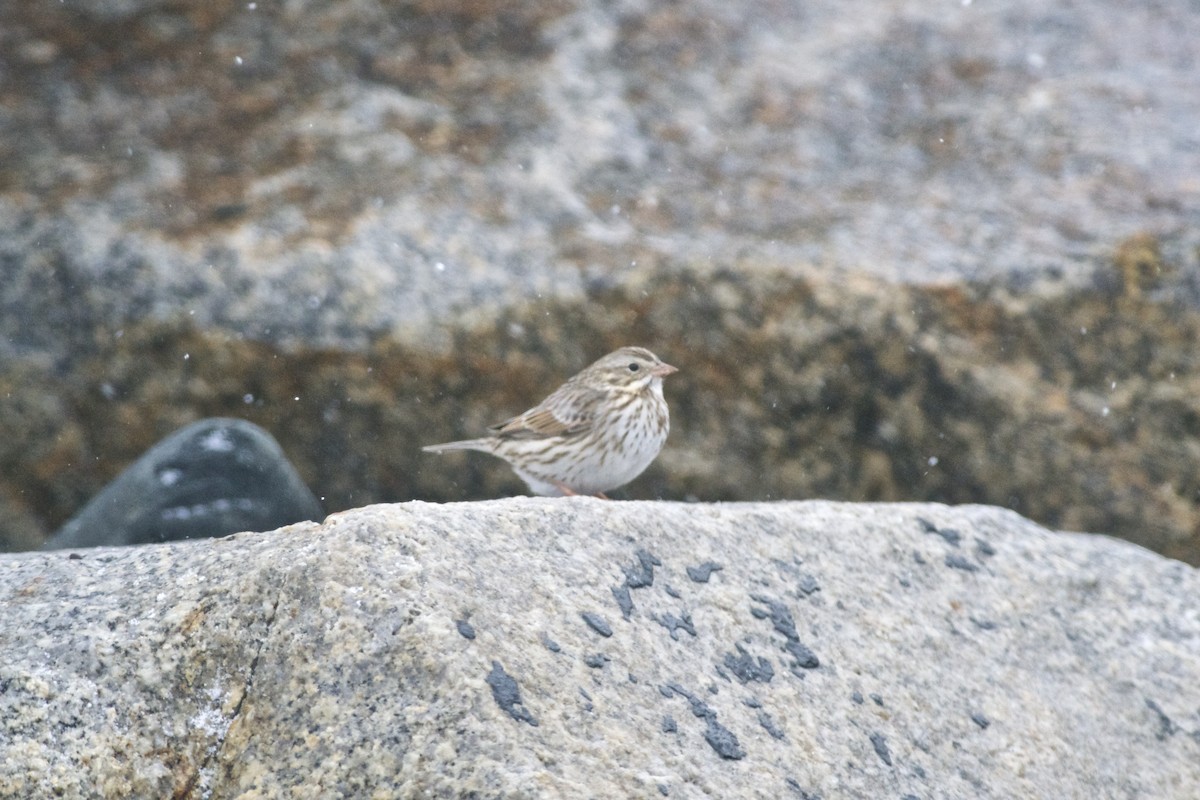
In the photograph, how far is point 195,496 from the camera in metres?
6.39

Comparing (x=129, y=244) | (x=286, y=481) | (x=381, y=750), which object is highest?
(x=381, y=750)

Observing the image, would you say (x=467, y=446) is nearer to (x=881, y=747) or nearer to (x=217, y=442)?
(x=217, y=442)

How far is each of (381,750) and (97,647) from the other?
3.03ft

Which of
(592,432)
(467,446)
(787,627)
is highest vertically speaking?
(787,627)

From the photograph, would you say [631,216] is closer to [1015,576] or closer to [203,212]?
[203,212]

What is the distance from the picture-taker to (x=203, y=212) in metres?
7.61

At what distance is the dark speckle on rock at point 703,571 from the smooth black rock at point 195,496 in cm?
255

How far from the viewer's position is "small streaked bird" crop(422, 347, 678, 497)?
23.3 feet

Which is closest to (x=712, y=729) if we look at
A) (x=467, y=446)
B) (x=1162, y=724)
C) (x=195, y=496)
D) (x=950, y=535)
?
(x=950, y=535)

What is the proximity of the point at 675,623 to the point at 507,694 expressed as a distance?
772 millimetres

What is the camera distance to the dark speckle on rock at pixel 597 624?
13.2 feet

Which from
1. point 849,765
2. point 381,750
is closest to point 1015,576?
point 849,765

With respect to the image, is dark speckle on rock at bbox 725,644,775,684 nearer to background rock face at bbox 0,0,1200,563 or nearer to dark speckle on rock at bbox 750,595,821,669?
dark speckle on rock at bbox 750,595,821,669

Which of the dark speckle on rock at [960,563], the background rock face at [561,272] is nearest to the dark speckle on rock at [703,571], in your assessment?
the dark speckle on rock at [960,563]
